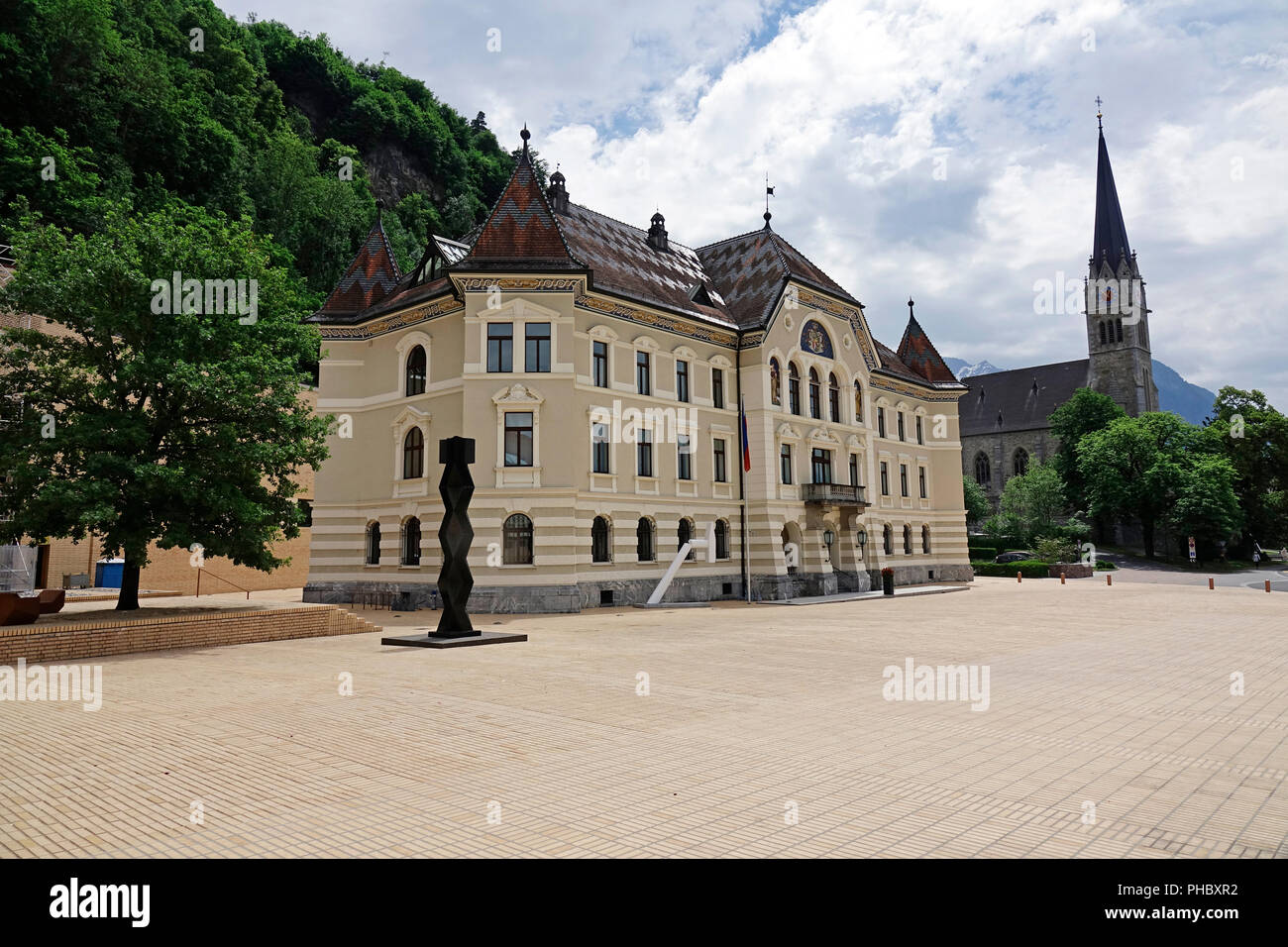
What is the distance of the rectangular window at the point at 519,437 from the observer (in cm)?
2945

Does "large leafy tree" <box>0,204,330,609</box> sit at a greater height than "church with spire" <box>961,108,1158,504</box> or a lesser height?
lesser

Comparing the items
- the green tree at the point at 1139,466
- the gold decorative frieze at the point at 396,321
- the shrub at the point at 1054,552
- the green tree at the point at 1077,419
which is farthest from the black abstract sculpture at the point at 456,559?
the green tree at the point at 1077,419

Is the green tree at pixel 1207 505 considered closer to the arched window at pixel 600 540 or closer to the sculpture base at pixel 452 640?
the arched window at pixel 600 540

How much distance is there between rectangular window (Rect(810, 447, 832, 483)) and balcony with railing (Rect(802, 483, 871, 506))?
50.8 inches

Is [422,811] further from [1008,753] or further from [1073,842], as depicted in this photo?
[1008,753]

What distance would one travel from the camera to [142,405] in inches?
757

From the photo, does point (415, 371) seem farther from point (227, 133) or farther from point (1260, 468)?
point (1260, 468)

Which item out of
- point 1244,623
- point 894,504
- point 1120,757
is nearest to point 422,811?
point 1120,757

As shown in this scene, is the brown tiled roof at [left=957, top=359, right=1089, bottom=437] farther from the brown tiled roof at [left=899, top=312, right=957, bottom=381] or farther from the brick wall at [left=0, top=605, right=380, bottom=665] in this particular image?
the brick wall at [left=0, top=605, right=380, bottom=665]

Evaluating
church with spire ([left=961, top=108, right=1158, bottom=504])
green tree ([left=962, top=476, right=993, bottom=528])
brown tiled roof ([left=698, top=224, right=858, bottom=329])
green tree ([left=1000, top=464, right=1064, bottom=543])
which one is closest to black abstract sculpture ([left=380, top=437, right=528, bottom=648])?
brown tiled roof ([left=698, top=224, right=858, bottom=329])

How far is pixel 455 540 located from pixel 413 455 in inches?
577

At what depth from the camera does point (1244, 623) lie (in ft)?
70.7

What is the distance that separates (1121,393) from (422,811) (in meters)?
109

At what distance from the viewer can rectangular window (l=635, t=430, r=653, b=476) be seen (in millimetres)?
33188
